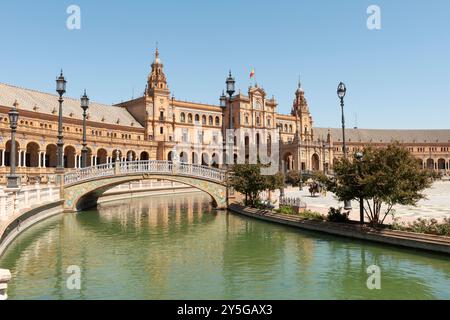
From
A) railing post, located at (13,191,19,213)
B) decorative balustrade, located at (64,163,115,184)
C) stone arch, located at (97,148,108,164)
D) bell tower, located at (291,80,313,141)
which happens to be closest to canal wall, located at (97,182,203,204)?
decorative balustrade, located at (64,163,115,184)

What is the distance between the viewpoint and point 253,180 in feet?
94.4

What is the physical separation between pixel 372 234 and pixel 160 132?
7367 cm

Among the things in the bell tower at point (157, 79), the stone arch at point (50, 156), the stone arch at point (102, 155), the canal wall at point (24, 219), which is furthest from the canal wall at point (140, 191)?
the bell tower at point (157, 79)

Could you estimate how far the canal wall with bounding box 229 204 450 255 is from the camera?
49.1 ft

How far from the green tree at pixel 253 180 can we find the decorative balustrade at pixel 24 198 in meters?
13.8

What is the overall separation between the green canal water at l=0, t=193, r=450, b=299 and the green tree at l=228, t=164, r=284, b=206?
5537 millimetres

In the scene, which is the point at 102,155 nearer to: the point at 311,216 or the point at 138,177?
the point at 138,177

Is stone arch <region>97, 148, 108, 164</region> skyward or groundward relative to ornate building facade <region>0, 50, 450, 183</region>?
groundward

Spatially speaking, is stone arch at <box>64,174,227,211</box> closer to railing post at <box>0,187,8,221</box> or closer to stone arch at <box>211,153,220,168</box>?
railing post at <box>0,187,8,221</box>

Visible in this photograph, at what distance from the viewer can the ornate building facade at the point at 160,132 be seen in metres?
60.6

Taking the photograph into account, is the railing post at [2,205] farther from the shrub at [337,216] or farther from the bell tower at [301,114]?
the bell tower at [301,114]

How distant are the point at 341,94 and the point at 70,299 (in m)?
17.3

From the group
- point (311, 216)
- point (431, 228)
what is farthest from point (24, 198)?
point (431, 228)
